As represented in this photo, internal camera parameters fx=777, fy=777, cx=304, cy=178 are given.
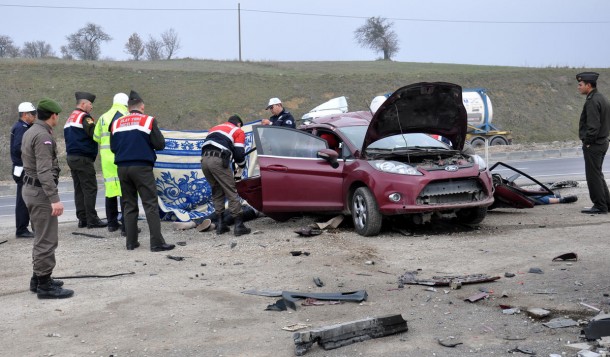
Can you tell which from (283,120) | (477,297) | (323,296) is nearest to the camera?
(477,297)

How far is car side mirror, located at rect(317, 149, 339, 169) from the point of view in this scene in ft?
34.1

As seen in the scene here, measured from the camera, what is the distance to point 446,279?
728 centimetres

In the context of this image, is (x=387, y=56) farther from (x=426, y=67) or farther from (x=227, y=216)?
(x=227, y=216)

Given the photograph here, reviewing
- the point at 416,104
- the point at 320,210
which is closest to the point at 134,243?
the point at 320,210

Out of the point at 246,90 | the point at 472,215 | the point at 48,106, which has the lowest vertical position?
the point at 472,215

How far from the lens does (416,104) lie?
10.3 metres

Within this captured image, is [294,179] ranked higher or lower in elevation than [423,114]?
lower

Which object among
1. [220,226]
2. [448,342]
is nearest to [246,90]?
[220,226]

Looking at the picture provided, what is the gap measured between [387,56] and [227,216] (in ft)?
284

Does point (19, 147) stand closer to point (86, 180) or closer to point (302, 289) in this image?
point (86, 180)

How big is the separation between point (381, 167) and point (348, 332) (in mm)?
4646

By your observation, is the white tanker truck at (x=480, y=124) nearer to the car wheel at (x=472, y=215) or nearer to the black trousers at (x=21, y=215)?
the car wheel at (x=472, y=215)

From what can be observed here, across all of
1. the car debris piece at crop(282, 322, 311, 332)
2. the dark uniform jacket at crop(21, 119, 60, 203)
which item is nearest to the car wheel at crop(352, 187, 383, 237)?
the car debris piece at crop(282, 322, 311, 332)

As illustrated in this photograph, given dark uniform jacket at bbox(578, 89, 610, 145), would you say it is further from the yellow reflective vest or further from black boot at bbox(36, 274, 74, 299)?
black boot at bbox(36, 274, 74, 299)
